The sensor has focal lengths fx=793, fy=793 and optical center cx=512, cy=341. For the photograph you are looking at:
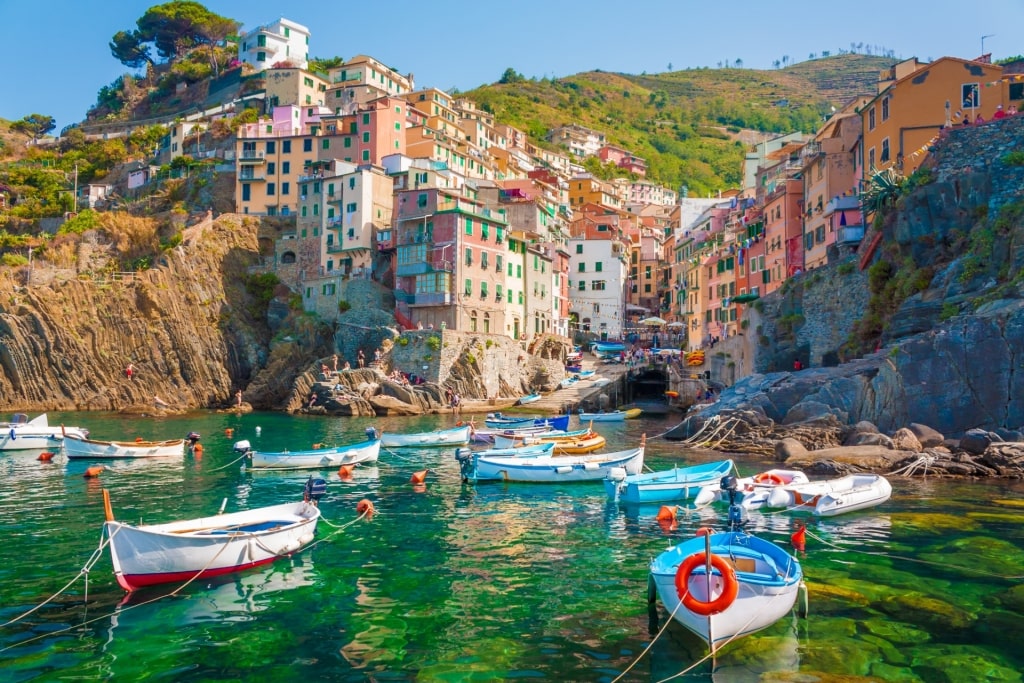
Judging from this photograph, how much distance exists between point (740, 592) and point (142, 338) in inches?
2911

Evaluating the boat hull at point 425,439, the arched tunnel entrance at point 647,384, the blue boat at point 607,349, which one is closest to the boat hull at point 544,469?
the boat hull at point 425,439

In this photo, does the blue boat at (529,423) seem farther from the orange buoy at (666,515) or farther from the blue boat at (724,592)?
the blue boat at (724,592)

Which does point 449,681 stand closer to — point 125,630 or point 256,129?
point 125,630

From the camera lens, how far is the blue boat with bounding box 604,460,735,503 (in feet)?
89.5

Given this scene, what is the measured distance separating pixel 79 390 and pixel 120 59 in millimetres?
95947

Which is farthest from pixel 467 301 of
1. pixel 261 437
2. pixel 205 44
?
pixel 205 44

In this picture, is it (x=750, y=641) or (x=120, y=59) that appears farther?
(x=120, y=59)

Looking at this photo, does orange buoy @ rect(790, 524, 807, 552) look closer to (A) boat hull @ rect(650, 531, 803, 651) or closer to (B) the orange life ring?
(A) boat hull @ rect(650, 531, 803, 651)

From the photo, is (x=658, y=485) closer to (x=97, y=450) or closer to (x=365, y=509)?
(x=365, y=509)

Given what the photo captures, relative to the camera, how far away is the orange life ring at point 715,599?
13.0m

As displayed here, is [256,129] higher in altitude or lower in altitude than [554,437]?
higher

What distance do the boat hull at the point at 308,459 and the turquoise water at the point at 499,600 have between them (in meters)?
7.45

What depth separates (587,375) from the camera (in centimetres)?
7906

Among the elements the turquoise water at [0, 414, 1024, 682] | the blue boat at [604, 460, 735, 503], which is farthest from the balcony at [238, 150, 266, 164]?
the blue boat at [604, 460, 735, 503]
